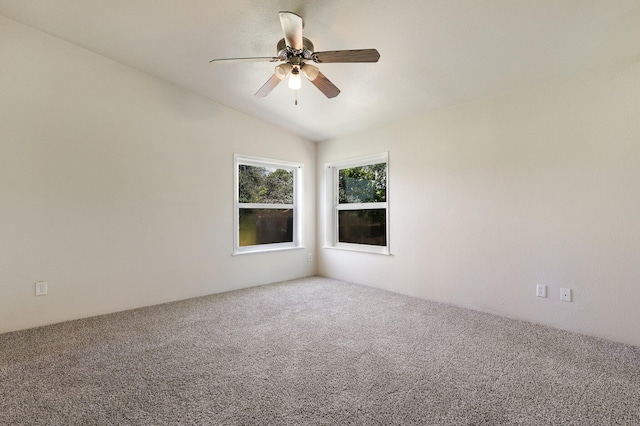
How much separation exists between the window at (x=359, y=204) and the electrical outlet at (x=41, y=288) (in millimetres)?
3334

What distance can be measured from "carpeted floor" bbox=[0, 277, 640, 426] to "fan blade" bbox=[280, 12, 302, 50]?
216 centimetres

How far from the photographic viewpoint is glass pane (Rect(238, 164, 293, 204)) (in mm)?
4293

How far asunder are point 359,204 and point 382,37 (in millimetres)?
2468

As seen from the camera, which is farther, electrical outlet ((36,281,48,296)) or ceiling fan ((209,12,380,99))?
electrical outlet ((36,281,48,296))

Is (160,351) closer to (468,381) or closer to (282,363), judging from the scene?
(282,363)

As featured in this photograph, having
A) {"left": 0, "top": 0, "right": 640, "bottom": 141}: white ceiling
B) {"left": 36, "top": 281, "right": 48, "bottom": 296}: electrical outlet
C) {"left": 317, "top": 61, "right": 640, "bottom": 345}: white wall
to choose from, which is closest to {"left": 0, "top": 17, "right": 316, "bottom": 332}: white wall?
{"left": 36, "top": 281, "right": 48, "bottom": 296}: electrical outlet

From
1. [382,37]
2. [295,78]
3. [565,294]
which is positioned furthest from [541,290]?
[295,78]

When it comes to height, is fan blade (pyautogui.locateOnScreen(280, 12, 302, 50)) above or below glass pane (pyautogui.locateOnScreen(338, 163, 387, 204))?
above

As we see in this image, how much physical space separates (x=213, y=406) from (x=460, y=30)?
2.83m

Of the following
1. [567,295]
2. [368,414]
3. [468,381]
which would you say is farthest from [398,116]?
[368,414]

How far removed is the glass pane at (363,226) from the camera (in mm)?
4238

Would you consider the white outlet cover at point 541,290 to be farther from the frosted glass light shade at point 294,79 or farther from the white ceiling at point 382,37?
the frosted glass light shade at point 294,79

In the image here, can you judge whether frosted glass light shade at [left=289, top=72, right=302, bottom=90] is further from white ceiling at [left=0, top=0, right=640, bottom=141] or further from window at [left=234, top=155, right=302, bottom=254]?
window at [left=234, top=155, right=302, bottom=254]

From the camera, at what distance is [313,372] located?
1992 mm
